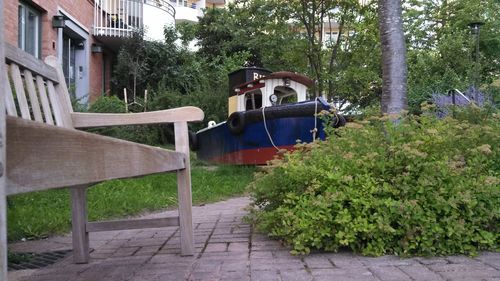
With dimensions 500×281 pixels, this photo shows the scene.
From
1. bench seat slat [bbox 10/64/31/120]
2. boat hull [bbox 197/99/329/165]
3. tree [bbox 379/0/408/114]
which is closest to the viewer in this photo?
bench seat slat [bbox 10/64/31/120]

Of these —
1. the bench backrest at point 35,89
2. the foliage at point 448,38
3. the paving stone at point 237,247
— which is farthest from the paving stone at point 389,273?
the foliage at point 448,38

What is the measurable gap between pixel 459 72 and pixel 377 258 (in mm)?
20282

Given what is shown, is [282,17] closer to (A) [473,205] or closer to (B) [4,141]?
(A) [473,205]

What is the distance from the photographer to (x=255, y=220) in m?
4.09

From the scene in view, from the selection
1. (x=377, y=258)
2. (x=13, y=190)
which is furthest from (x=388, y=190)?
(x=13, y=190)

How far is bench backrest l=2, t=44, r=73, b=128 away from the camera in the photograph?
2562 millimetres


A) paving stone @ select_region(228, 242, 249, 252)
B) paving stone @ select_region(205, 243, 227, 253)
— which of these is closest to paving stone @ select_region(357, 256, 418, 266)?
paving stone @ select_region(228, 242, 249, 252)

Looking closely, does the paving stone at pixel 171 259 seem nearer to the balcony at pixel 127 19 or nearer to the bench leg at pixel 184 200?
the bench leg at pixel 184 200

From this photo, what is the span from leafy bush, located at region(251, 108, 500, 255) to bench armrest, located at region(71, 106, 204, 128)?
2.58ft

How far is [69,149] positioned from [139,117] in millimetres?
2039

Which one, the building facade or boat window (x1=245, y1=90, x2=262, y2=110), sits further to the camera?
boat window (x1=245, y1=90, x2=262, y2=110)

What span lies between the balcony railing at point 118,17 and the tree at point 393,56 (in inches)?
475

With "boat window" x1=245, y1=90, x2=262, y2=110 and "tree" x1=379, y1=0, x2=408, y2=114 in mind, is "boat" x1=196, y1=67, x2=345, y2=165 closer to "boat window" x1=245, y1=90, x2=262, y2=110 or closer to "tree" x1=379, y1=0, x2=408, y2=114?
"boat window" x1=245, y1=90, x2=262, y2=110

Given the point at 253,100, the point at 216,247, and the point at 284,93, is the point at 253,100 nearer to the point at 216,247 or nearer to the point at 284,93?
the point at 284,93
